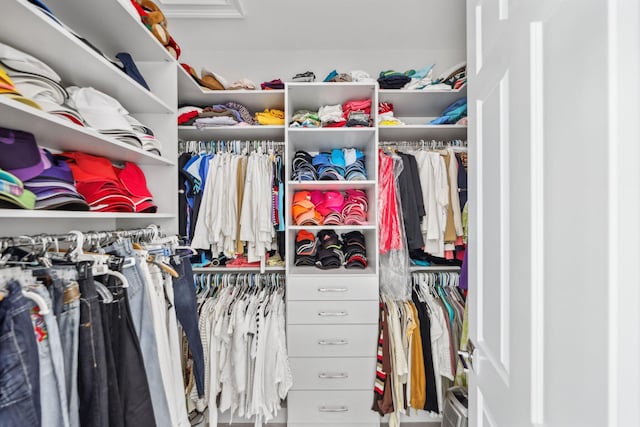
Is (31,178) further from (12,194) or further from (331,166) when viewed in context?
(331,166)

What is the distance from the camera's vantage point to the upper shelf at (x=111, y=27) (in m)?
1.10

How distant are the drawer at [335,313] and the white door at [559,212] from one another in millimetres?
990

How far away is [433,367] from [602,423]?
1606 millimetres

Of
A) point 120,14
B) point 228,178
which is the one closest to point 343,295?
point 228,178

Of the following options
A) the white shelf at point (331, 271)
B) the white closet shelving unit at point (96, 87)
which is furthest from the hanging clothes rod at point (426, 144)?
the white closet shelving unit at point (96, 87)

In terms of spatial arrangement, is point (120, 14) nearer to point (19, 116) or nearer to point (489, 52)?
point (19, 116)

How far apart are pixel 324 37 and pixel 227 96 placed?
2.66 ft

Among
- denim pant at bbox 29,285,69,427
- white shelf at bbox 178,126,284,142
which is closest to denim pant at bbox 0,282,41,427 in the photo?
denim pant at bbox 29,285,69,427

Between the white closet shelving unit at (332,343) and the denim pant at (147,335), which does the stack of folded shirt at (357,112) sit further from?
the denim pant at (147,335)

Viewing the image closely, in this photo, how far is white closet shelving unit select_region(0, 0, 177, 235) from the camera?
827mm

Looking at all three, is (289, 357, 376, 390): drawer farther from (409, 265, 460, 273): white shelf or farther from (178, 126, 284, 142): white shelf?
(178, 126, 284, 142): white shelf

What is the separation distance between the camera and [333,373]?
178cm

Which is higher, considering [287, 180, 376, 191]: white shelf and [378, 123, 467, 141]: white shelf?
[378, 123, 467, 141]: white shelf

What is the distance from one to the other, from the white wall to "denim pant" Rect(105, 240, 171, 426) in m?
1.70
